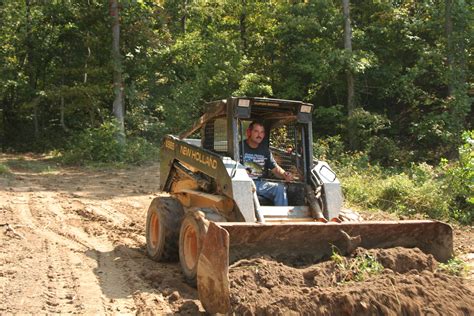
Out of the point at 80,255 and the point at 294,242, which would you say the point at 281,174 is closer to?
the point at 294,242

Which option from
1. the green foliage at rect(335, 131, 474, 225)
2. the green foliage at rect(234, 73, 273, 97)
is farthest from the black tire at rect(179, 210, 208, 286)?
the green foliage at rect(234, 73, 273, 97)

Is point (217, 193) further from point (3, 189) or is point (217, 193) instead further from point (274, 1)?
point (274, 1)

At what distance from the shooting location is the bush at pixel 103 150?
18641 mm

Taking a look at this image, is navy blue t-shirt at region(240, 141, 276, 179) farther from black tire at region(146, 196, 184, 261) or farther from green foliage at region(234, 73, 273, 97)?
green foliage at region(234, 73, 273, 97)

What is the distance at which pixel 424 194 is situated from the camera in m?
11.0

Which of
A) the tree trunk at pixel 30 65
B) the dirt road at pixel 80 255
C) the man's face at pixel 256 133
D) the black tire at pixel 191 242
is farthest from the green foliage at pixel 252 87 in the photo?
the black tire at pixel 191 242

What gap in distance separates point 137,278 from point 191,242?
34.6 inches

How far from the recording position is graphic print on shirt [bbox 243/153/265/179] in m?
6.99

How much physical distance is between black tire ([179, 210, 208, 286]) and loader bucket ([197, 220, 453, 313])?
0.57 meters

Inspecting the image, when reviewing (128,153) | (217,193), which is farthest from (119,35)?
(217,193)

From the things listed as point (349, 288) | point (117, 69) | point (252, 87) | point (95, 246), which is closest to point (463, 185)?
point (349, 288)

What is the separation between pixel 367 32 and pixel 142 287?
18.8 meters

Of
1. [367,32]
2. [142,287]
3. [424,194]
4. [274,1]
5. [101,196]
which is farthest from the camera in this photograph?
[274,1]

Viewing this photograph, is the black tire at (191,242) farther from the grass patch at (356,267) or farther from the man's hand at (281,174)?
the man's hand at (281,174)
